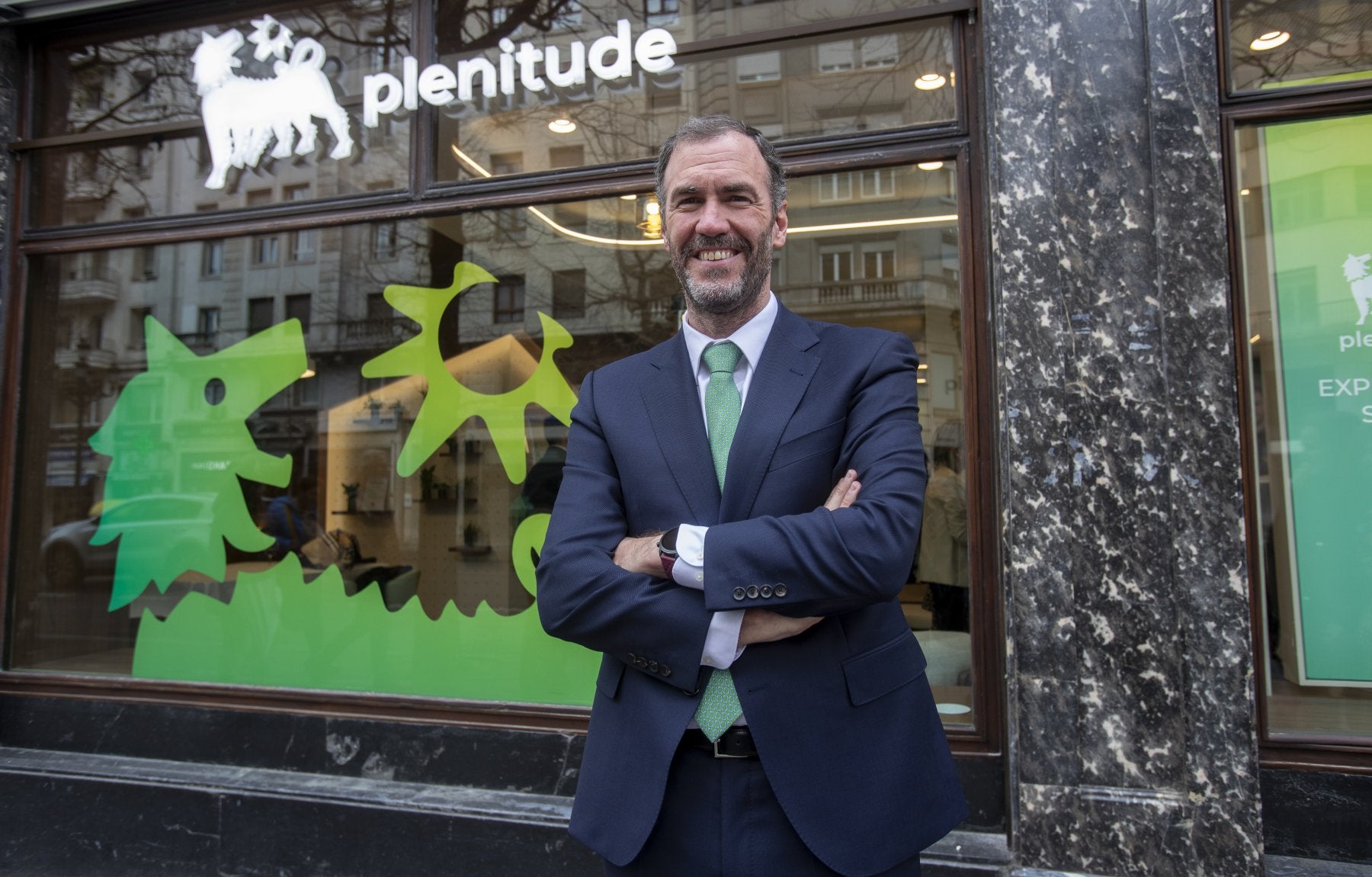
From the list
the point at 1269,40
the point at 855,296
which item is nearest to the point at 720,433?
the point at 855,296

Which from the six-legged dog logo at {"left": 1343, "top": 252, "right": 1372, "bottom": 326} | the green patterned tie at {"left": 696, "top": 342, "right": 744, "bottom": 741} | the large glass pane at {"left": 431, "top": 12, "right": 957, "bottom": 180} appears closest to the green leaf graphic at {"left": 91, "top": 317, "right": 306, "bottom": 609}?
the large glass pane at {"left": 431, "top": 12, "right": 957, "bottom": 180}

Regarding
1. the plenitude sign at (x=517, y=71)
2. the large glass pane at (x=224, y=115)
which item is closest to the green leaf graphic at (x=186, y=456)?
the large glass pane at (x=224, y=115)

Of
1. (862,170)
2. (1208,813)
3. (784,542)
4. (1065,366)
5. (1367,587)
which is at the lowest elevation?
(1208,813)

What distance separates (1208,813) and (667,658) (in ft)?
7.87

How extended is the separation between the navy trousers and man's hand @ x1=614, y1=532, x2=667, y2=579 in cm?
35

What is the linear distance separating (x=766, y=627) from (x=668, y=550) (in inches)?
9.3

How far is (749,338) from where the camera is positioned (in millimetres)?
1989

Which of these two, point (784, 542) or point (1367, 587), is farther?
point (1367, 587)

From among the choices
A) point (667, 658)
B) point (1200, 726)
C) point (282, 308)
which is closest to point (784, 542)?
point (667, 658)

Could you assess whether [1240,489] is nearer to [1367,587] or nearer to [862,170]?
[1367,587]

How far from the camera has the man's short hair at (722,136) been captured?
1941 millimetres

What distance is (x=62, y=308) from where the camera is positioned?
206 inches

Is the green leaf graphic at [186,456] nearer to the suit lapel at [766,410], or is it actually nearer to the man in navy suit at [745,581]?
the man in navy suit at [745,581]

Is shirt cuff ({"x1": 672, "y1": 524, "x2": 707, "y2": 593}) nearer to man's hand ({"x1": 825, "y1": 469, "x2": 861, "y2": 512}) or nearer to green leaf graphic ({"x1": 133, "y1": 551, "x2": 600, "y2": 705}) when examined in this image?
man's hand ({"x1": 825, "y1": 469, "x2": 861, "y2": 512})
